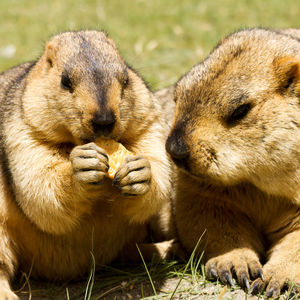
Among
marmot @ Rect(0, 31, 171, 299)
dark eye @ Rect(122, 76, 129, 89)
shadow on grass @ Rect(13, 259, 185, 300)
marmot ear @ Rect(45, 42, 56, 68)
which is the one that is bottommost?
shadow on grass @ Rect(13, 259, 185, 300)

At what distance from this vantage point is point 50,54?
461cm

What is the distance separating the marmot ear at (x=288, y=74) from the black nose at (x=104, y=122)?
1372 millimetres

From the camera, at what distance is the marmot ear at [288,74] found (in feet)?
14.0

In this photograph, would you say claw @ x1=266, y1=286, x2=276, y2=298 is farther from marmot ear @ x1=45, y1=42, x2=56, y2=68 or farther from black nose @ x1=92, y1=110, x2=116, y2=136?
marmot ear @ x1=45, y1=42, x2=56, y2=68

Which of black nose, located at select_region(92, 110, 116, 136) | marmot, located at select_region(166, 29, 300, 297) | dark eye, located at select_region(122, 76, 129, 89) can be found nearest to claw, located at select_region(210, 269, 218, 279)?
marmot, located at select_region(166, 29, 300, 297)

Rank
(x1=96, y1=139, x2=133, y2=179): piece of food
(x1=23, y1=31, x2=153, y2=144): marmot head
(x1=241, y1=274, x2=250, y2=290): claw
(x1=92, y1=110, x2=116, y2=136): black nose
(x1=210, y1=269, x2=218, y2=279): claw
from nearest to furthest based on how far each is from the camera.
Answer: (x1=92, y1=110, x2=116, y2=136): black nose, (x1=23, y1=31, x2=153, y2=144): marmot head, (x1=96, y1=139, x2=133, y2=179): piece of food, (x1=241, y1=274, x2=250, y2=290): claw, (x1=210, y1=269, x2=218, y2=279): claw

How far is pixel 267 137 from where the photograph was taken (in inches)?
163

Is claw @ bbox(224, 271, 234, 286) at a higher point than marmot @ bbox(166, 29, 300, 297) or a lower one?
lower

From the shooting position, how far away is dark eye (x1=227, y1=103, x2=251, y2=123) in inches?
165

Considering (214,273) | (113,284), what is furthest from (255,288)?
(113,284)

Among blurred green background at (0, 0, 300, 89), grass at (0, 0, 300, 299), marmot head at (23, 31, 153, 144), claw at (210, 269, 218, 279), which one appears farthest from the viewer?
blurred green background at (0, 0, 300, 89)

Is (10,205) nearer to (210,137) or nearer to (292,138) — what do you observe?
(210,137)

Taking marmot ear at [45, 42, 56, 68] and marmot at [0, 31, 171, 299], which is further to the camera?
marmot ear at [45, 42, 56, 68]

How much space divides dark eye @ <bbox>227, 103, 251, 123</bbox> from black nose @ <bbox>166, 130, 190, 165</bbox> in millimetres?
392
